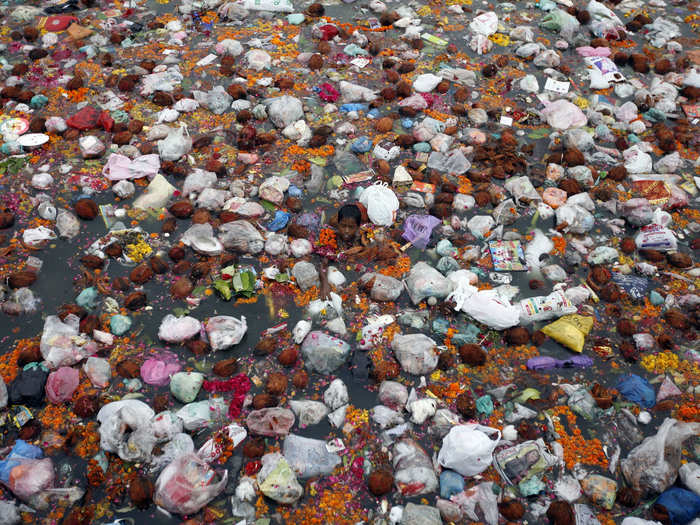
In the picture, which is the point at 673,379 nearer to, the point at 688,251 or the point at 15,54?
the point at 688,251

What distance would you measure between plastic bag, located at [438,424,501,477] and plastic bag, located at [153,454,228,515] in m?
1.52

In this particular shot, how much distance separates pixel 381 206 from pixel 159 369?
7.90 ft

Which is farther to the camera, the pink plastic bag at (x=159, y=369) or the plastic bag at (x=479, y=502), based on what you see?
the pink plastic bag at (x=159, y=369)

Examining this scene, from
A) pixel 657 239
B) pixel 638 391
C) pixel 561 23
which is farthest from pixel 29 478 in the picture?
pixel 561 23

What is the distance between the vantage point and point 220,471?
3.42 m

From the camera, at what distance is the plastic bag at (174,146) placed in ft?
17.4

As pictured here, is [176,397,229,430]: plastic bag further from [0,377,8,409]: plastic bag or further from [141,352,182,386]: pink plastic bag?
[0,377,8,409]: plastic bag

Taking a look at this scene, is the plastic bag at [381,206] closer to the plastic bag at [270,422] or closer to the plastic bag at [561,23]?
the plastic bag at [270,422]

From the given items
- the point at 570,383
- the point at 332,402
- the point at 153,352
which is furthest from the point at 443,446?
the point at 153,352

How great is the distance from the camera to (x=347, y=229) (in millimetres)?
4664

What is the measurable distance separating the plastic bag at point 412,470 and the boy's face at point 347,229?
1917 millimetres

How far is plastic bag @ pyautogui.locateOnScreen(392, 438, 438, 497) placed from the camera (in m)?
3.35

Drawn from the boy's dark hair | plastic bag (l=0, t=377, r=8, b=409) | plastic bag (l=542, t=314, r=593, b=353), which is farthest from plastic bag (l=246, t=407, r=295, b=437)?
plastic bag (l=542, t=314, r=593, b=353)

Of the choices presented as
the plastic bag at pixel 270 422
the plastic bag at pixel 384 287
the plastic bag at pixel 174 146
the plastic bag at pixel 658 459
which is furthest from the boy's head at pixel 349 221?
the plastic bag at pixel 658 459
